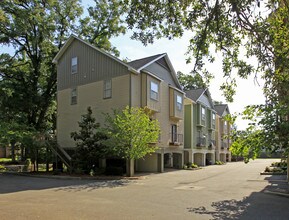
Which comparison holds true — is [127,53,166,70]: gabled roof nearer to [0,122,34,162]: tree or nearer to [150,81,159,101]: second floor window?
[150,81,159,101]: second floor window

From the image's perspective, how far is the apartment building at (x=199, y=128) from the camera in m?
35.3

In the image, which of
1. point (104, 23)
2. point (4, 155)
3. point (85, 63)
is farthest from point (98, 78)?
point (4, 155)

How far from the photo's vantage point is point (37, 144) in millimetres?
23422

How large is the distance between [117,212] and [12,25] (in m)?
26.1

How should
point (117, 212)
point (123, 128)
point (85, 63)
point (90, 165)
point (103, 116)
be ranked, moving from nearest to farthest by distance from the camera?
1. point (117, 212)
2. point (123, 128)
3. point (90, 165)
4. point (103, 116)
5. point (85, 63)

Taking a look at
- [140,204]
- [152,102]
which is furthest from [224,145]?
[140,204]

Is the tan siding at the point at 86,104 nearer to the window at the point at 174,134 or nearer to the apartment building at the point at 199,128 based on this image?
the window at the point at 174,134

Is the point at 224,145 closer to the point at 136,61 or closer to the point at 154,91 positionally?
the point at 136,61

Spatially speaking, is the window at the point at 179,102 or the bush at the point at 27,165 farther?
the window at the point at 179,102

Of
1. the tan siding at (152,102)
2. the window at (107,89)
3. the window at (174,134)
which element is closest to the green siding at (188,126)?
the window at (174,134)

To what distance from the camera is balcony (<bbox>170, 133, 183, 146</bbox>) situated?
29.1 m

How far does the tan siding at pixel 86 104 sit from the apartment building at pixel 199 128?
12.3 meters

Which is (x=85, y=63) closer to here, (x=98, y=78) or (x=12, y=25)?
(x=98, y=78)

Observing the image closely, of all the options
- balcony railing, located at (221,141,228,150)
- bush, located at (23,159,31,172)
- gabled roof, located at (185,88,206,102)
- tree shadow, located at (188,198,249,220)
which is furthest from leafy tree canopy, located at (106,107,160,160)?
balcony railing, located at (221,141,228,150)
